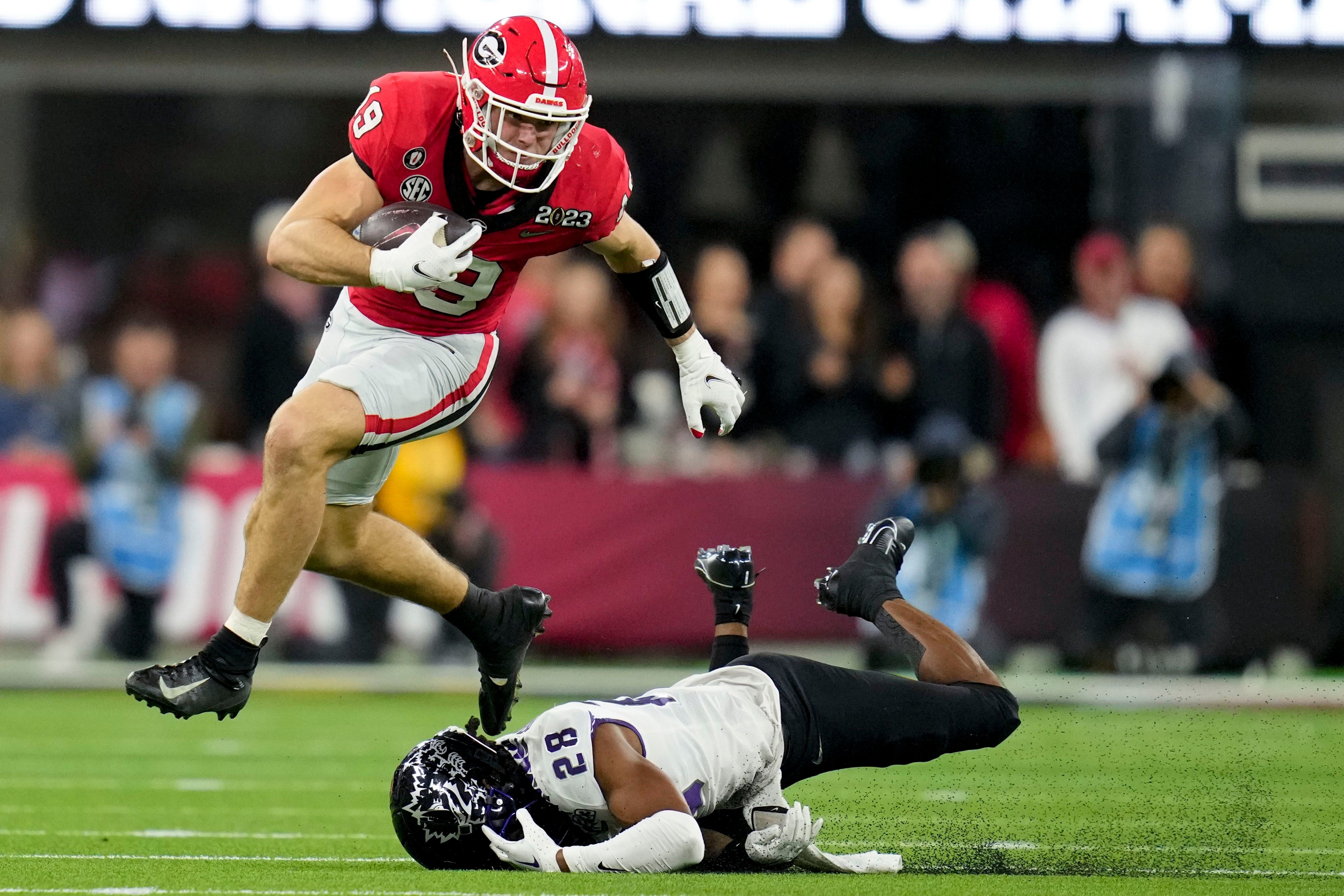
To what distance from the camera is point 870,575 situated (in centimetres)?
604

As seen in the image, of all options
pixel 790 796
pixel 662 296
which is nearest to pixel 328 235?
pixel 662 296

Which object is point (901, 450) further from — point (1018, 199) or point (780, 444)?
point (1018, 199)

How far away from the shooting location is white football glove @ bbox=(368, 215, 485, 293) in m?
5.55

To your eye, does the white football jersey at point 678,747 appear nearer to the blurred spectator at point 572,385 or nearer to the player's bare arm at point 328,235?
the player's bare arm at point 328,235

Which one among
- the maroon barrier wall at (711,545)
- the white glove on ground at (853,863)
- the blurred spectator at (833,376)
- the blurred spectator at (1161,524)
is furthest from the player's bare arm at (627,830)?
the blurred spectator at (833,376)

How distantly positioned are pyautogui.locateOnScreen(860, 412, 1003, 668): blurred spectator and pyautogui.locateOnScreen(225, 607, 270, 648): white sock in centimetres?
538

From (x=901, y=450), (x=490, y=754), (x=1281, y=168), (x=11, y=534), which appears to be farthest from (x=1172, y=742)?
(x=11, y=534)

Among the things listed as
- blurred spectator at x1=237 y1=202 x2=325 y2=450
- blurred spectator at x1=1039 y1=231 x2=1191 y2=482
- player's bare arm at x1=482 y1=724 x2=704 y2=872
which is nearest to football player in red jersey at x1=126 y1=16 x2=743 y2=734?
player's bare arm at x1=482 y1=724 x2=704 y2=872

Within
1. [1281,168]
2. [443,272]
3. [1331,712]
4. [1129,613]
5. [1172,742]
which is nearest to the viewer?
[443,272]

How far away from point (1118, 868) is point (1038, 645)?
235 inches

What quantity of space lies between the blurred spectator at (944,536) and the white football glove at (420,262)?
18.2ft

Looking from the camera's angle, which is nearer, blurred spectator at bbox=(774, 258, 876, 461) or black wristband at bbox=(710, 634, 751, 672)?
black wristband at bbox=(710, 634, 751, 672)

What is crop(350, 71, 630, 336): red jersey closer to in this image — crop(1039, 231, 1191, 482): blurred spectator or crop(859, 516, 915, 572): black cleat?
crop(859, 516, 915, 572): black cleat

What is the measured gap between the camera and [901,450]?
11.3m
